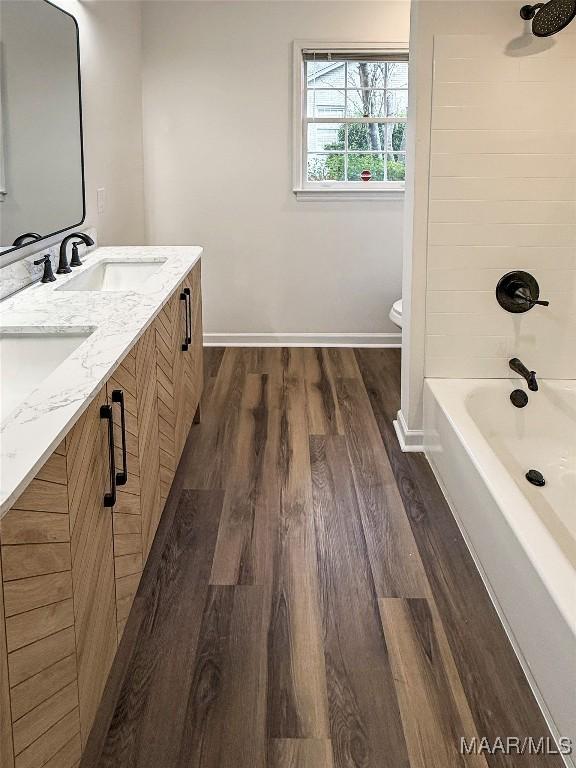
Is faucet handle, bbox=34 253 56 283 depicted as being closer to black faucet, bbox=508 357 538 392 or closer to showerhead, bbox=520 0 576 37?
black faucet, bbox=508 357 538 392

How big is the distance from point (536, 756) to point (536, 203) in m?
2.28

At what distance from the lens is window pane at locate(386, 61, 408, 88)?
5215mm

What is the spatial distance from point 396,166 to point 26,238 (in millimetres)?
3086

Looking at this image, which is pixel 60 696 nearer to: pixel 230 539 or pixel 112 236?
pixel 230 539

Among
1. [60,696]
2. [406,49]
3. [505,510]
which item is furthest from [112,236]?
[60,696]

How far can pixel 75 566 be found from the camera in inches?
61.0

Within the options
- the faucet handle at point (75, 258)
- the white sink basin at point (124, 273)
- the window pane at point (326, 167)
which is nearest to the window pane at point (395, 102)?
the window pane at point (326, 167)

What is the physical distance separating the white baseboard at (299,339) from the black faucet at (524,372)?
7.07 feet

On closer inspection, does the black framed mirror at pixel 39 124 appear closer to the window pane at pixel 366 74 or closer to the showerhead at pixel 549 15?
the showerhead at pixel 549 15

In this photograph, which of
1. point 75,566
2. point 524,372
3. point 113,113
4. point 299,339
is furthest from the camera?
point 299,339

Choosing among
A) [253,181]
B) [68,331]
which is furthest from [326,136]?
[68,331]

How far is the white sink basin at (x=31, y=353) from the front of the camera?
7.30ft

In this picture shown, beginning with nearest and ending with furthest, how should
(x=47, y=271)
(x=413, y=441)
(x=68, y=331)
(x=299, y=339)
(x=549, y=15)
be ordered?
(x=68, y=331)
(x=549, y=15)
(x=47, y=271)
(x=413, y=441)
(x=299, y=339)

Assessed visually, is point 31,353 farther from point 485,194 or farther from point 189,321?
point 485,194
